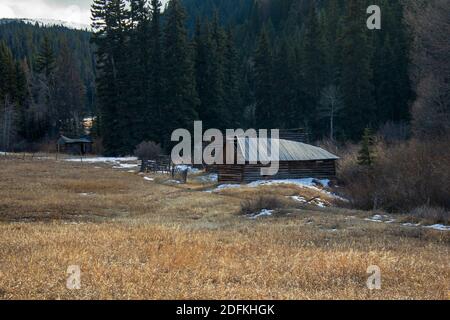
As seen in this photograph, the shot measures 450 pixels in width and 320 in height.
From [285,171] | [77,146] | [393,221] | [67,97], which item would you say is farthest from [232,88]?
[393,221]

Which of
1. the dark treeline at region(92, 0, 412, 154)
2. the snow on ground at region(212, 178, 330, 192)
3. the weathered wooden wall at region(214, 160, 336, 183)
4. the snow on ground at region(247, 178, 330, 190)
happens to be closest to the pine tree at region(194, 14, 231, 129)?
the dark treeline at region(92, 0, 412, 154)

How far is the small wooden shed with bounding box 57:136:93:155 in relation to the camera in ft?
239

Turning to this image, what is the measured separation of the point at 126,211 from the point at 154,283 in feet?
47.1

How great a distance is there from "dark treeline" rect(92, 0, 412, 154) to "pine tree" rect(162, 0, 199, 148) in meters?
0.13

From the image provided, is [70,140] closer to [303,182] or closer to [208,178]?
[208,178]

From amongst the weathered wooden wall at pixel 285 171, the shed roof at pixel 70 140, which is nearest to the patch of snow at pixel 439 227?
the weathered wooden wall at pixel 285 171

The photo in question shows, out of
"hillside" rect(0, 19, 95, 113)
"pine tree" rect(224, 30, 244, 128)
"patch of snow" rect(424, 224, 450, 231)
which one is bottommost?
"patch of snow" rect(424, 224, 450, 231)

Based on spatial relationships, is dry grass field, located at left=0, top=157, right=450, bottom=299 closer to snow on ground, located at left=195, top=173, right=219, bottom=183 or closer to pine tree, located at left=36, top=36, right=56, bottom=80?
snow on ground, located at left=195, top=173, right=219, bottom=183

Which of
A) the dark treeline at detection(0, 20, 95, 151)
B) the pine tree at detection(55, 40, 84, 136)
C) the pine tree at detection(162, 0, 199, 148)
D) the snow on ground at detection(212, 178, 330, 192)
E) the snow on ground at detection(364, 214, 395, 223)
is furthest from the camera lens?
the pine tree at detection(55, 40, 84, 136)

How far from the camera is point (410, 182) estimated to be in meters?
25.3

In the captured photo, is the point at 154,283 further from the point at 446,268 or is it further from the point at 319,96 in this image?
the point at 319,96

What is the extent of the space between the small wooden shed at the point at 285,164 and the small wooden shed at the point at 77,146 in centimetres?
3749
